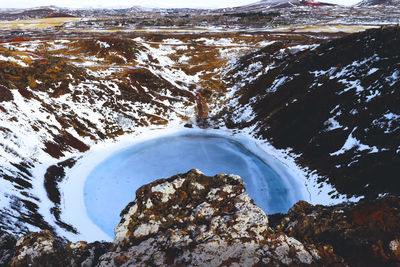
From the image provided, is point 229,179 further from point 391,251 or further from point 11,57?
point 11,57

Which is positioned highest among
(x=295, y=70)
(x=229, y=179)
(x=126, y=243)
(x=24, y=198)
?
(x=295, y=70)

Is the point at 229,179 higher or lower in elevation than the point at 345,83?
lower

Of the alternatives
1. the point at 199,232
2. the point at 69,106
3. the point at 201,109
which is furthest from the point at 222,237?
the point at 201,109

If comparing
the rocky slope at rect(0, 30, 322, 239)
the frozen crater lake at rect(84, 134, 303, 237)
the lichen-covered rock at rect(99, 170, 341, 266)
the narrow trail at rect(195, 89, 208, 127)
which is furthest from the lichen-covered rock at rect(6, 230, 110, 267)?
the narrow trail at rect(195, 89, 208, 127)

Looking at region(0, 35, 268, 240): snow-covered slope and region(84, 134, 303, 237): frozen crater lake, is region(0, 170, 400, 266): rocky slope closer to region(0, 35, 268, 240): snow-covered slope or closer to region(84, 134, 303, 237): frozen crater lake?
region(0, 35, 268, 240): snow-covered slope

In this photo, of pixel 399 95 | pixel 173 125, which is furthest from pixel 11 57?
pixel 399 95

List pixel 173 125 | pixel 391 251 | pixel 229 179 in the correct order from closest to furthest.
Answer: pixel 391 251 < pixel 229 179 < pixel 173 125

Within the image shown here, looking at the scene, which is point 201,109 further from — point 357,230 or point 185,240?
point 357,230

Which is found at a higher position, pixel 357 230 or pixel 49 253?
pixel 357 230
